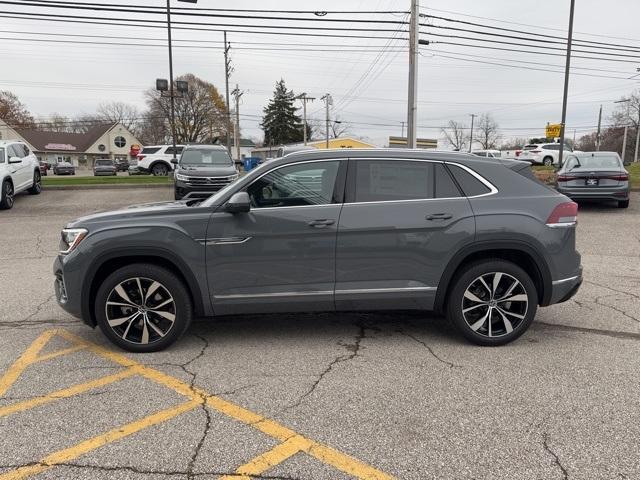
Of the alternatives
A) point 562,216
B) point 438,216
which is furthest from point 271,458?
A: point 562,216

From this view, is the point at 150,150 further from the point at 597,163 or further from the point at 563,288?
the point at 563,288

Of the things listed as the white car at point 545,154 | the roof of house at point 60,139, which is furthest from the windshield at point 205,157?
the roof of house at point 60,139

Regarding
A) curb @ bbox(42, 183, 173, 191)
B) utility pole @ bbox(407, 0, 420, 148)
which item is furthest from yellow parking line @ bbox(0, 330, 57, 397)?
utility pole @ bbox(407, 0, 420, 148)

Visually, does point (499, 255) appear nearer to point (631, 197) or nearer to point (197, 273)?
point (197, 273)

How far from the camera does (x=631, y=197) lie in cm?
1532

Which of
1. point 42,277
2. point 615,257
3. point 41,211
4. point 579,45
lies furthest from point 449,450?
point 579,45

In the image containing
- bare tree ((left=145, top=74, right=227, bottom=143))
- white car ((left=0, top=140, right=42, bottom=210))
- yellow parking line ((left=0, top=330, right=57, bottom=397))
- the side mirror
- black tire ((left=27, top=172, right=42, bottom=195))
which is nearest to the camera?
yellow parking line ((left=0, top=330, right=57, bottom=397))

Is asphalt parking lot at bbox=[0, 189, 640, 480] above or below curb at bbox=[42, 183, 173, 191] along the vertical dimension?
below

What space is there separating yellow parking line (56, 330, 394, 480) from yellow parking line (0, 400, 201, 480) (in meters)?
0.15

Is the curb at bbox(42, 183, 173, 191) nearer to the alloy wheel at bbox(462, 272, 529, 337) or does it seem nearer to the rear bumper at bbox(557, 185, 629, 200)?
the rear bumper at bbox(557, 185, 629, 200)

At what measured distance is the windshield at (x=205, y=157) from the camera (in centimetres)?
1452

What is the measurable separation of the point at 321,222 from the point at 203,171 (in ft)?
33.4

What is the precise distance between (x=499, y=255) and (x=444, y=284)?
586 mm

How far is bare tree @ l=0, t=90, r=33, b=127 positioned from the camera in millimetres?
86125
